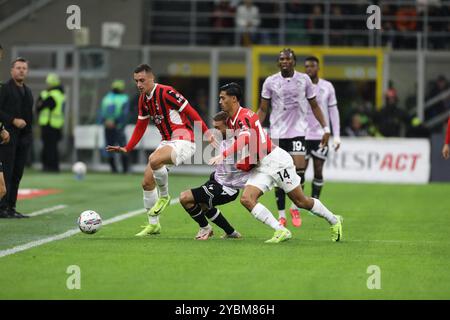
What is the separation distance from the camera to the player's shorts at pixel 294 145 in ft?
48.0

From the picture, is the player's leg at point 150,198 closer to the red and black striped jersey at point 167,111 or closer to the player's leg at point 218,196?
the red and black striped jersey at point 167,111

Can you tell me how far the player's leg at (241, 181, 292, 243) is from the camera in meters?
11.7

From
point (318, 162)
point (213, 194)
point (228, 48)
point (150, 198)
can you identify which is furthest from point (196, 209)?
point (228, 48)

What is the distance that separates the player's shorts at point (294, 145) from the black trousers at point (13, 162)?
12.4ft

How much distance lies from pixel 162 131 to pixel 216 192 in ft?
5.16

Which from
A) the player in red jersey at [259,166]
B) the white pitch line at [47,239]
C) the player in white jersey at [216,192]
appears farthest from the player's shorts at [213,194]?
the white pitch line at [47,239]

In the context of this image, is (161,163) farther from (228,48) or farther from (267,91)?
(228,48)

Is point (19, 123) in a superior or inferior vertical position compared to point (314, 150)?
superior

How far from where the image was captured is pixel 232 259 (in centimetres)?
1052

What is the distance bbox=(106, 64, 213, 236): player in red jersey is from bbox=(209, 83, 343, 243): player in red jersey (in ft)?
3.99

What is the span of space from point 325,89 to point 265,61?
1317cm

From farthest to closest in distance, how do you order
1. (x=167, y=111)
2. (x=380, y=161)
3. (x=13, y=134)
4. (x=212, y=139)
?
(x=380, y=161)
(x=13, y=134)
(x=167, y=111)
(x=212, y=139)
